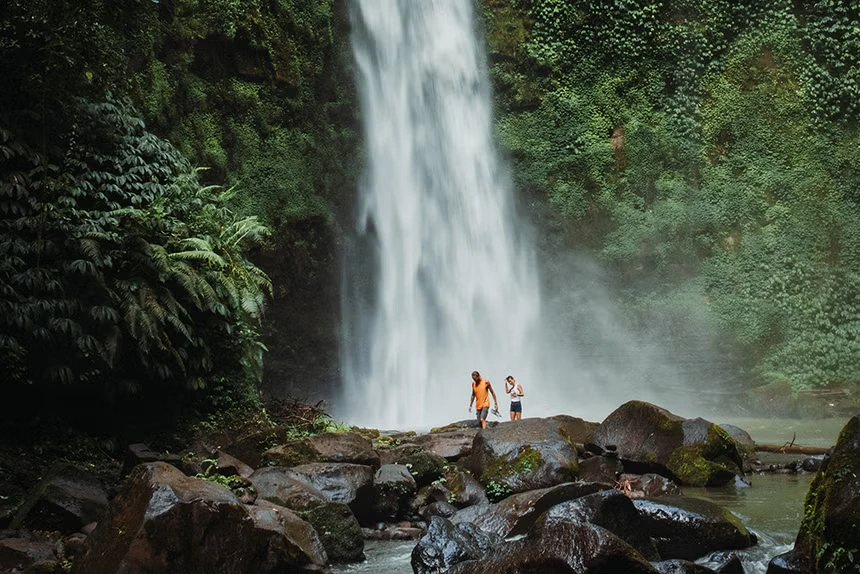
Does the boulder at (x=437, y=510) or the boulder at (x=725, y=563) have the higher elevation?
the boulder at (x=437, y=510)

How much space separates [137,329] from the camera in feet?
29.5

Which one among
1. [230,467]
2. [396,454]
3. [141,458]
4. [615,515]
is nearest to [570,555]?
[615,515]

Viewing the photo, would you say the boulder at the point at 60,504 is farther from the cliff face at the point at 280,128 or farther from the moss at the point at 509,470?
the cliff face at the point at 280,128

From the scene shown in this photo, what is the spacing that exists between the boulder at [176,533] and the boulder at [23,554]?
0.52 m

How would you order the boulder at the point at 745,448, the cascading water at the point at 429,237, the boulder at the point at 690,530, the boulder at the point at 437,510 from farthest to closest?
1. the cascading water at the point at 429,237
2. the boulder at the point at 745,448
3. the boulder at the point at 437,510
4. the boulder at the point at 690,530

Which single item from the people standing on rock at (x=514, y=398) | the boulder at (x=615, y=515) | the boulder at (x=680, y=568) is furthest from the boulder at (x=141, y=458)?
the people standing on rock at (x=514, y=398)

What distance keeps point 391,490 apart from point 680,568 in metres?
3.53

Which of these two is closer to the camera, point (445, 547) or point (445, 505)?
point (445, 547)

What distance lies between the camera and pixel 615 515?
19.3ft

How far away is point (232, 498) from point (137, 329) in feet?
14.9

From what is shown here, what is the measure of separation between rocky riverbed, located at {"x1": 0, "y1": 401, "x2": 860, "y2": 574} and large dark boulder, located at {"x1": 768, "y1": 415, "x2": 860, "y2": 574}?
0.03ft

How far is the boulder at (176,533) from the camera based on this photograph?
4.67 metres

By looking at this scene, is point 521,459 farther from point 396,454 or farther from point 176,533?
point 176,533

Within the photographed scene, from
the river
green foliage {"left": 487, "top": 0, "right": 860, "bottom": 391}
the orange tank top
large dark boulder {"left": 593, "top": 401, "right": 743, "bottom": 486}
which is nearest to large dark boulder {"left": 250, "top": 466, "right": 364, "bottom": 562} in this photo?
the river
